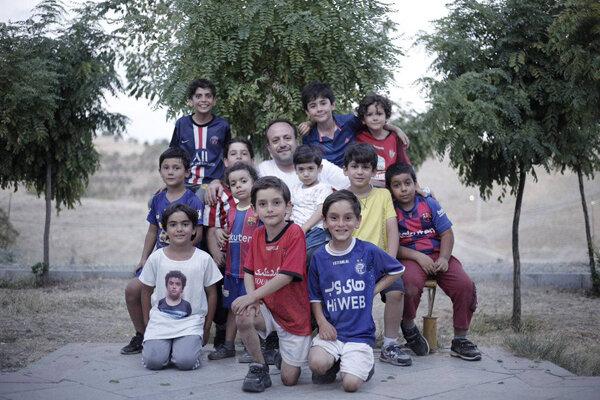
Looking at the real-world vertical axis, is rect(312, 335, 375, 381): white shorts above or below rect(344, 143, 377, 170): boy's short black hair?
below

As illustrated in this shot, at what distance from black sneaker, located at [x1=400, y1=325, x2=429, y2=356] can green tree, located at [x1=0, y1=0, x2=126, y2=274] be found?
596 cm

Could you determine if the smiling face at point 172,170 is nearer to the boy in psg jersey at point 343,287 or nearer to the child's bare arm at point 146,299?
the child's bare arm at point 146,299

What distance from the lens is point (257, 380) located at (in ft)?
14.8

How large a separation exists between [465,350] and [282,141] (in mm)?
2100

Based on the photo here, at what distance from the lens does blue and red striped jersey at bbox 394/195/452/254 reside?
19.1 feet

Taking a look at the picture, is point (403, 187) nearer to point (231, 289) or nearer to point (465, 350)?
point (465, 350)

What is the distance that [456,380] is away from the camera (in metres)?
4.80

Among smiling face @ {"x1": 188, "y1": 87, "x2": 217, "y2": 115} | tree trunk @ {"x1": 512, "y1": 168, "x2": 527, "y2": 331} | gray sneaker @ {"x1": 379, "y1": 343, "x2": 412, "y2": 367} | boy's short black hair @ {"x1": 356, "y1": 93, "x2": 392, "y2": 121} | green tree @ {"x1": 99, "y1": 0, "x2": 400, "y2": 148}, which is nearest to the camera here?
gray sneaker @ {"x1": 379, "y1": 343, "x2": 412, "y2": 367}

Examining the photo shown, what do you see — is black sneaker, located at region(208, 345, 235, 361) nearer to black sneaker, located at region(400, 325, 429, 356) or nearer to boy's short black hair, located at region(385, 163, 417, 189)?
black sneaker, located at region(400, 325, 429, 356)

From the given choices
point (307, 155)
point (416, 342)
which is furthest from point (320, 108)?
point (416, 342)

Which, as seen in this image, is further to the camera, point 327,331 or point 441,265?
point 441,265

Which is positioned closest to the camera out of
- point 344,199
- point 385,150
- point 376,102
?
point 344,199

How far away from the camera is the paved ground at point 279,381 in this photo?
173 inches

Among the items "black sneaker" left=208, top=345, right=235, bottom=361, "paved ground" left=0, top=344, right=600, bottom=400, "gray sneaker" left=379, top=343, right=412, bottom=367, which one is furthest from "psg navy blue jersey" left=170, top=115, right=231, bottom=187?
"gray sneaker" left=379, top=343, right=412, bottom=367
